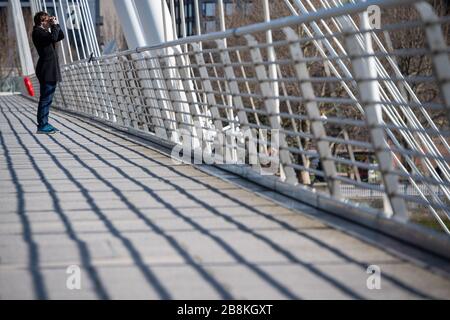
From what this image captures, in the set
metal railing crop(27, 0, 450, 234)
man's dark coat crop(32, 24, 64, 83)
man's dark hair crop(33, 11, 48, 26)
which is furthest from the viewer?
man's dark hair crop(33, 11, 48, 26)

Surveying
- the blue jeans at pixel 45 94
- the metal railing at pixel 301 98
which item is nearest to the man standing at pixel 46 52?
the blue jeans at pixel 45 94

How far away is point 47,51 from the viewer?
15.4m

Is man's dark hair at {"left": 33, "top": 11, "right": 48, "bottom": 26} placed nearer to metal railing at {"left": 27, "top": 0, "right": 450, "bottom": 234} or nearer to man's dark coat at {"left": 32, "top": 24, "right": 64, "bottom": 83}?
man's dark coat at {"left": 32, "top": 24, "right": 64, "bottom": 83}

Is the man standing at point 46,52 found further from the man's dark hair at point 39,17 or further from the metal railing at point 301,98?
the metal railing at point 301,98

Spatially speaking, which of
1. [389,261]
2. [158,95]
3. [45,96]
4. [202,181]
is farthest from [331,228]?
[45,96]

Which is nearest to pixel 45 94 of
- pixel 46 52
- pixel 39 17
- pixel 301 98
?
pixel 46 52

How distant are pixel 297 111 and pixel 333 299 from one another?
29372mm

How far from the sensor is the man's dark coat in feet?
49.9

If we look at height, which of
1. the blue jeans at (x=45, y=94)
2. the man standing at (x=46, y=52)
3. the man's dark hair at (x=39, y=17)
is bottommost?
the blue jeans at (x=45, y=94)

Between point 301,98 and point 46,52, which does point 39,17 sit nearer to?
point 46,52

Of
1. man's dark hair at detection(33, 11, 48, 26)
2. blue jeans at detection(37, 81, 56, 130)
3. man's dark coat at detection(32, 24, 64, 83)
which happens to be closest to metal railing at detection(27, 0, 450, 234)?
man's dark coat at detection(32, 24, 64, 83)

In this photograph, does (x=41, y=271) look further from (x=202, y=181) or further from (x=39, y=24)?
(x=39, y=24)

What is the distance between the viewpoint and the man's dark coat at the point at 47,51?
15.2 m

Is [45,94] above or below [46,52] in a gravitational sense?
below
